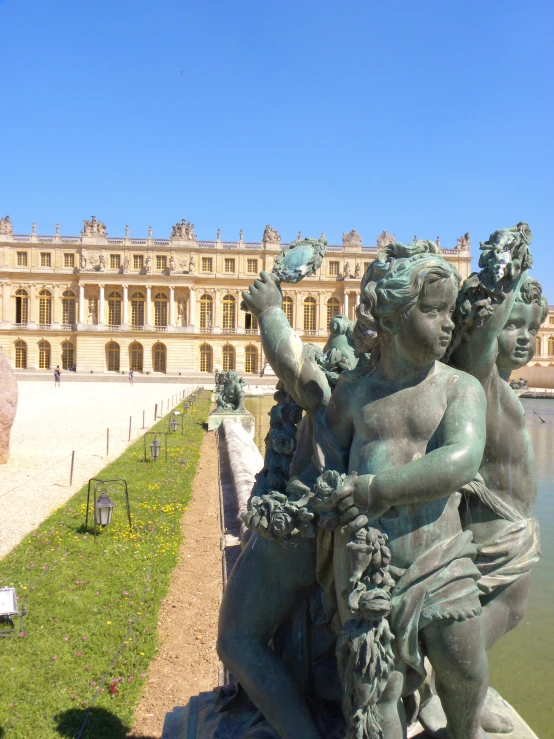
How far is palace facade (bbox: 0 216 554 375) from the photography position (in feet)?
168

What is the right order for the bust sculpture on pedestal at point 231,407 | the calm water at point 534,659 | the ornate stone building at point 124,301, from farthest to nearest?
1. the ornate stone building at point 124,301
2. the bust sculpture on pedestal at point 231,407
3. the calm water at point 534,659

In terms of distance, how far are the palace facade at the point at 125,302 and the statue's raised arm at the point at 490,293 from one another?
48980 mm

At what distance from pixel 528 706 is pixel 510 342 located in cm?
284

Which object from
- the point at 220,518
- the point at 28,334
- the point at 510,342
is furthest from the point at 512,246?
the point at 28,334

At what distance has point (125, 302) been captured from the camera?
170 feet

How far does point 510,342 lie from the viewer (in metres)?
2.03

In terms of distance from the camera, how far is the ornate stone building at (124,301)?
5122 centimetres

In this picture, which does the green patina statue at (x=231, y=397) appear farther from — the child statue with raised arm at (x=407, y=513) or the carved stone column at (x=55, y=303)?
the carved stone column at (x=55, y=303)

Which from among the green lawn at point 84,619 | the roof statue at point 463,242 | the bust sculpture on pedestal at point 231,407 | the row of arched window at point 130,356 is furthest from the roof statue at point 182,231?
the green lawn at point 84,619

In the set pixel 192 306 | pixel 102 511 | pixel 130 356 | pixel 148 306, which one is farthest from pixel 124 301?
pixel 102 511

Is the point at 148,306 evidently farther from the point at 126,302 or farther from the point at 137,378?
the point at 137,378

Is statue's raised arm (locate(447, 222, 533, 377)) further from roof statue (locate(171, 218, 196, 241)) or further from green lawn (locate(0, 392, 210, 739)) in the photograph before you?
roof statue (locate(171, 218, 196, 241))

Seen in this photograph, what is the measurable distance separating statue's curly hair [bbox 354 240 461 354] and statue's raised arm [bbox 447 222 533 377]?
9cm

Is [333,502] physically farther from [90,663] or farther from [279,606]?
[90,663]
